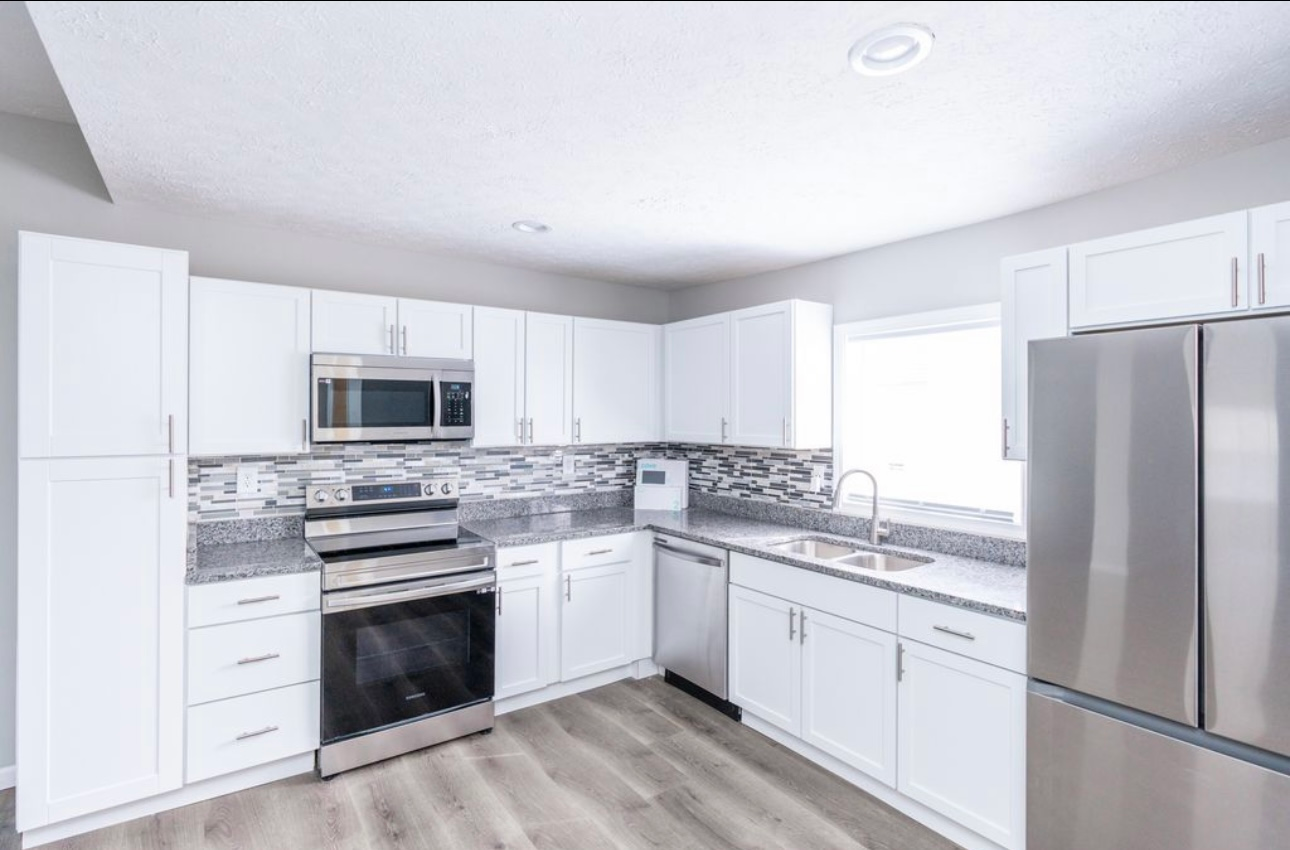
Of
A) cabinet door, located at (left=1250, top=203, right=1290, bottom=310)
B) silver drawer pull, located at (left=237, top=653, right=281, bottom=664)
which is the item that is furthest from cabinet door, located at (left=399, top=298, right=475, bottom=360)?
cabinet door, located at (left=1250, top=203, right=1290, bottom=310)

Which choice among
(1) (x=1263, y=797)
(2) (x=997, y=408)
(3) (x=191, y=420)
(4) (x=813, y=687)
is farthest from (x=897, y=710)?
(3) (x=191, y=420)

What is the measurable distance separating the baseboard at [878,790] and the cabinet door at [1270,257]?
6.18 ft

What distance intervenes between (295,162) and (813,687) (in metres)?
2.88

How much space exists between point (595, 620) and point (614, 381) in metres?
1.41

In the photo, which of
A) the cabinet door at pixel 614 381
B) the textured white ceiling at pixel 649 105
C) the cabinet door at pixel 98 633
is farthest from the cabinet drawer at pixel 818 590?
the cabinet door at pixel 98 633

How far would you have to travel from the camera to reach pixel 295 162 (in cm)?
226

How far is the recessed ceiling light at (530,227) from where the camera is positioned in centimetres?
295

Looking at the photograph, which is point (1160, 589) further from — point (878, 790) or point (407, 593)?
point (407, 593)

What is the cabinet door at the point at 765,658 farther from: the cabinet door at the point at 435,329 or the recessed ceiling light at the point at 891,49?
the recessed ceiling light at the point at 891,49

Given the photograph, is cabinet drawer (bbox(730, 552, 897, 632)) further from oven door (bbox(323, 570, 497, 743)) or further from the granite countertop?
oven door (bbox(323, 570, 497, 743))

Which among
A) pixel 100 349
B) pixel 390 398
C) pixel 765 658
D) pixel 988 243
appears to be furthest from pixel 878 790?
pixel 100 349

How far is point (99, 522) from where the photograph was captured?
2.30 metres

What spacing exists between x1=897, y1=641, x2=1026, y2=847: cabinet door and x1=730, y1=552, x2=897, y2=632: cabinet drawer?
166 millimetres

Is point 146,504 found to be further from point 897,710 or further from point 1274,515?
point 1274,515
